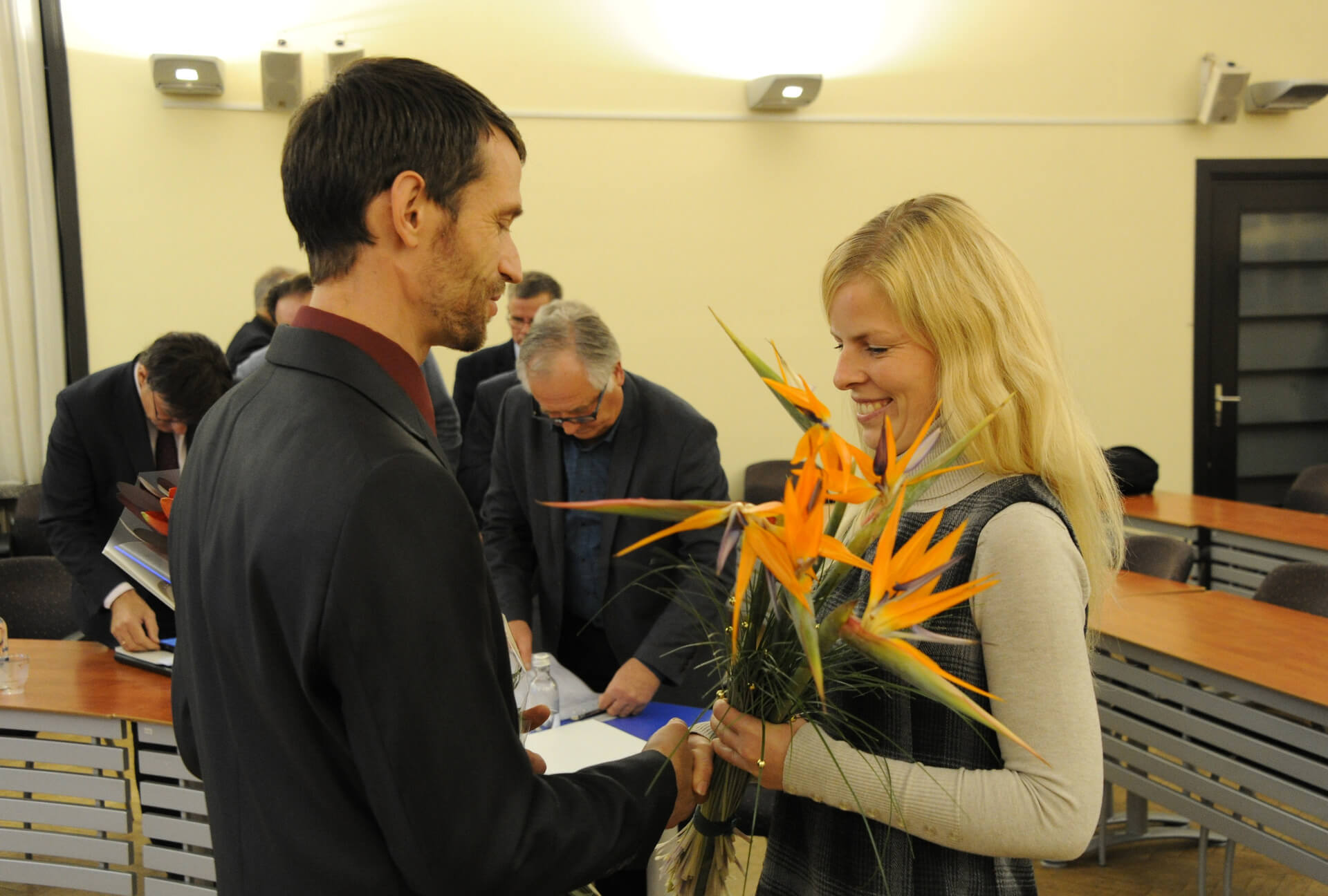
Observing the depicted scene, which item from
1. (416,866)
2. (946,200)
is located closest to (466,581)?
(416,866)

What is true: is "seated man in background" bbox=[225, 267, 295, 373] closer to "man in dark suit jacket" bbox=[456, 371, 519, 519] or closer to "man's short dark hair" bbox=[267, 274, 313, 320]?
"man's short dark hair" bbox=[267, 274, 313, 320]

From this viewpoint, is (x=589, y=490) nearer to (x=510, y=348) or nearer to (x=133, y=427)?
(x=133, y=427)

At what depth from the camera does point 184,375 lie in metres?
2.83

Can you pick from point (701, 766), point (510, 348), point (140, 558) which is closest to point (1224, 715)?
point (701, 766)

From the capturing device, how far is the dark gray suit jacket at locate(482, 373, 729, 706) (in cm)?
286

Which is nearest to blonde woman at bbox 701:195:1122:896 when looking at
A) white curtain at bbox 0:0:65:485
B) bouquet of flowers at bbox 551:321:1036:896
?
bouquet of flowers at bbox 551:321:1036:896

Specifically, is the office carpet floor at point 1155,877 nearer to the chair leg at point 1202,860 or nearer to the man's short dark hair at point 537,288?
the chair leg at point 1202,860

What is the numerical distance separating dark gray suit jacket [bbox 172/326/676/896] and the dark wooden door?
682 centimetres

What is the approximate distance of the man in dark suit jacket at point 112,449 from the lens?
2.85 meters

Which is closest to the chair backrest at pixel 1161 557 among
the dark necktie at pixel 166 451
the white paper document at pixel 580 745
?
the white paper document at pixel 580 745

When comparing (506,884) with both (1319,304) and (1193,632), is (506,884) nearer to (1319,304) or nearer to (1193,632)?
(1193,632)

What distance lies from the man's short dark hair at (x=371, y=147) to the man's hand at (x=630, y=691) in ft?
5.04

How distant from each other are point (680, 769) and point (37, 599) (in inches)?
127

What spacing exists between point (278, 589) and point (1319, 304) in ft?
25.1
